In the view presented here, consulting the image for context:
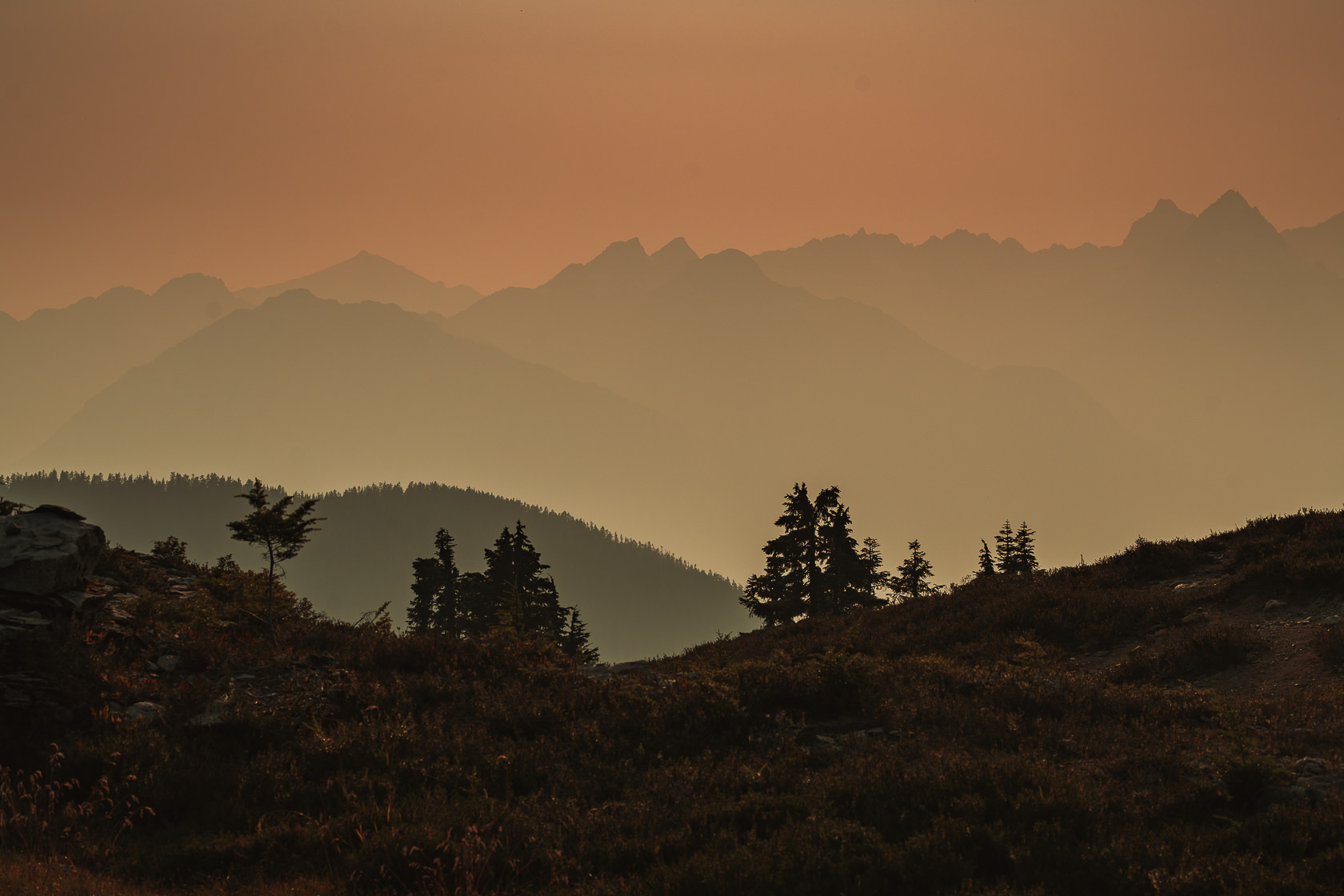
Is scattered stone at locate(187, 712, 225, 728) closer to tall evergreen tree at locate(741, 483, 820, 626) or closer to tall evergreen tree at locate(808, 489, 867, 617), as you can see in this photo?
tall evergreen tree at locate(741, 483, 820, 626)

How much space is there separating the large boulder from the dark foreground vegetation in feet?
2.66

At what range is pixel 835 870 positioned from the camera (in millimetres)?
6832

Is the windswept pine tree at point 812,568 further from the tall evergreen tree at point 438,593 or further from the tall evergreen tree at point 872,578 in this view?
the tall evergreen tree at point 438,593

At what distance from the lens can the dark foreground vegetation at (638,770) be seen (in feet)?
23.0

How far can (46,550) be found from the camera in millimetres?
11711

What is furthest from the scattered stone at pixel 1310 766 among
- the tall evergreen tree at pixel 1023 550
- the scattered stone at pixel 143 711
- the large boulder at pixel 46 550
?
the tall evergreen tree at pixel 1023 550

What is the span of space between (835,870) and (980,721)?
4383 mm

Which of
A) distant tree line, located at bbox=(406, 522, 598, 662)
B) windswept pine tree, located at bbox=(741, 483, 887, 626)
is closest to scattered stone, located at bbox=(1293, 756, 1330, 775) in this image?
windswept pine tree, located at bbox=(741, 483, 887, 626)

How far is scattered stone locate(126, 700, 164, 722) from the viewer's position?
10055 mm

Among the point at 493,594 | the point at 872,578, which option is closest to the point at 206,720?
the point at 493,594

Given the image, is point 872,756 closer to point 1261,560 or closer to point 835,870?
point 835,870

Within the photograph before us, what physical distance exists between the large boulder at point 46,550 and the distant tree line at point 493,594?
2711 centimetres

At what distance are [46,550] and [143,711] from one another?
348cm

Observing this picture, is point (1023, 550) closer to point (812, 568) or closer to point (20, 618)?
point (812, 568)
